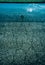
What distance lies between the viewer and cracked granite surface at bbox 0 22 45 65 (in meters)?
1.91

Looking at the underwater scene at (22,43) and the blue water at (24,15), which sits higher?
the blue water at (24,15)

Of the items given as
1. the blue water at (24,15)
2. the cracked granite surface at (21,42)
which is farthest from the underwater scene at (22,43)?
the blue water at (24,15)

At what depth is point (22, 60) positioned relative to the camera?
1867mm

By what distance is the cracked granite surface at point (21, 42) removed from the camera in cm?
191

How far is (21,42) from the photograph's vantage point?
249 cm

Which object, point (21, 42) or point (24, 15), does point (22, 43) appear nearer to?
point (21, 42)

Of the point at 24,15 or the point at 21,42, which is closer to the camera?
the point at 21,42

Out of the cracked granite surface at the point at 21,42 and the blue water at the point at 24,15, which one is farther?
the blue water at the point at 24,15

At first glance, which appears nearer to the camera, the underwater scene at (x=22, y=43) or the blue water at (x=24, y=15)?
the underwater scene at (x=22, y=43)

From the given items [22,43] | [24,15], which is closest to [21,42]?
[22,43]

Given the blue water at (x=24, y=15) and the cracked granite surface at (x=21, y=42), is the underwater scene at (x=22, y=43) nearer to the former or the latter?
the cracked granite surface at (x=21, y=42)

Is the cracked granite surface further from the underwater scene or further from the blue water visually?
the blue water

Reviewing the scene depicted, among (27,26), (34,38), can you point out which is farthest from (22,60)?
(27,26)

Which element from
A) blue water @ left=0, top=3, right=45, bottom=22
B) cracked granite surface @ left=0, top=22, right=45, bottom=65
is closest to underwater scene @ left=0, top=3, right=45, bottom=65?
cracked granite surface @ left=0, top=22, right=45, bottom=65
